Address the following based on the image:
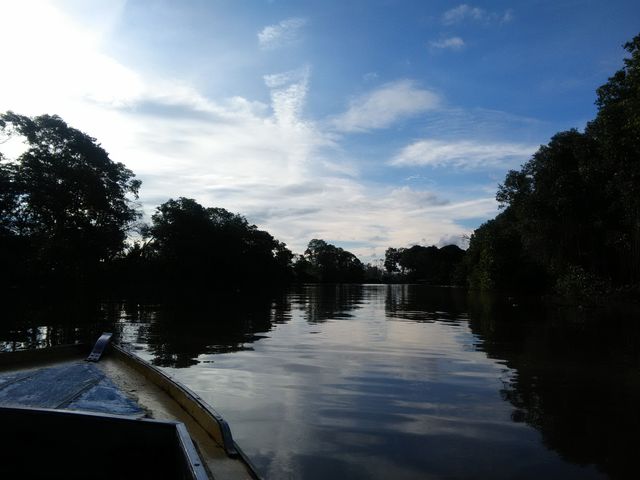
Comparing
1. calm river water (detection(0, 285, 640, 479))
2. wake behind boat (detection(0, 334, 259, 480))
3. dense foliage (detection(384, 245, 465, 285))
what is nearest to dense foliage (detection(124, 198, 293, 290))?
dense foliage (detection(384, 245, 465, 285))

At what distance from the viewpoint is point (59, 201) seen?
125ft

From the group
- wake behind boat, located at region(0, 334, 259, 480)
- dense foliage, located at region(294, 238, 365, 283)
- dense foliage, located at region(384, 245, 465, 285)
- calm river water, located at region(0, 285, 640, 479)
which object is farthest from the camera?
dense foliage, located at region(294, 238, 365, 283)

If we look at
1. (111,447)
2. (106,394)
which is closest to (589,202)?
(106,394)

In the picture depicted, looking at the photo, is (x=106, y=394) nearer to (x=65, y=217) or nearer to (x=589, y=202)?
(x=589, y=202)

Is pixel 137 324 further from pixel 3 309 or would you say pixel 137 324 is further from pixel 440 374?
pixel 440 374

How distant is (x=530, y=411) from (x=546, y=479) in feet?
8.31

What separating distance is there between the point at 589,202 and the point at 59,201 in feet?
131

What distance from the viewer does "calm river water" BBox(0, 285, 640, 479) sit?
5.29 m

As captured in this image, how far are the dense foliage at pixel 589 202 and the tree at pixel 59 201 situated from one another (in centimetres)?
3573

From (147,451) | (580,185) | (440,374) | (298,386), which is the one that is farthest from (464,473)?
(580,185)

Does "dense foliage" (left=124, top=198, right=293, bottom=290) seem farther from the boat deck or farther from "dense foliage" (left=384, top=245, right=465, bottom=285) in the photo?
A: the boat deck

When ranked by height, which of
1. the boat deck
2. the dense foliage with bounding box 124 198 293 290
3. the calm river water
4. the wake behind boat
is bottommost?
the calm river water

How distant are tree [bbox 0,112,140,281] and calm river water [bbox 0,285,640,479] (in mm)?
23360

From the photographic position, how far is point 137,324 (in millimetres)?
18703
